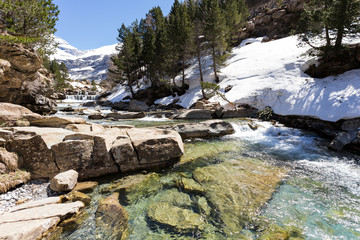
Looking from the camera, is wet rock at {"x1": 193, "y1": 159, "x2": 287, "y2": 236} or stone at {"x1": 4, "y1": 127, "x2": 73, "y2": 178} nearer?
wet rock at {"x1": 193, "y1": 159, "x2": 287, "y2": 236}

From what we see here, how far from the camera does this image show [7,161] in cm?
488

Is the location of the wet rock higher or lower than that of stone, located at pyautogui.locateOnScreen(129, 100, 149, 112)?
lower

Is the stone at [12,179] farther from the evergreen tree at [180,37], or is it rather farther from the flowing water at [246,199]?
the evergreen tree at [180,37]

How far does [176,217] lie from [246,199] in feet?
6.72

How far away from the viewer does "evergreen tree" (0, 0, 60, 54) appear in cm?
1373

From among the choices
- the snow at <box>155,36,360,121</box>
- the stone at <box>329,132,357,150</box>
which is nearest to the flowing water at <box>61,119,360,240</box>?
the stone at <box>329,132,357,150</box>

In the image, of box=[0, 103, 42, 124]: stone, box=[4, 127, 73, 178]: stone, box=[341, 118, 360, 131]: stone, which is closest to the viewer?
box=[4, 127, 73, 178]: stone

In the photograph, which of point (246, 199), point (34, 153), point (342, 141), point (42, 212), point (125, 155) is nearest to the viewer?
point (42, 212)

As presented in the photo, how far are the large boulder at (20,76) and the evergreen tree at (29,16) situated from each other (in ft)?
6.57

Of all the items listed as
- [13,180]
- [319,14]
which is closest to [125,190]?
[13,180]

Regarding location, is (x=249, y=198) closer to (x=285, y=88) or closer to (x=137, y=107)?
(x=285, y=88)

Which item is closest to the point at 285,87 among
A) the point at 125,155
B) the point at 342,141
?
the point at 342,141

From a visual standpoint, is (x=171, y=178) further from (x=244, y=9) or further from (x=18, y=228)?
(x=244, y=9)

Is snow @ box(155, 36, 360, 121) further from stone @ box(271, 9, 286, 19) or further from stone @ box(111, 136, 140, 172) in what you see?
stone @ box(271, 9, 286, 19)
